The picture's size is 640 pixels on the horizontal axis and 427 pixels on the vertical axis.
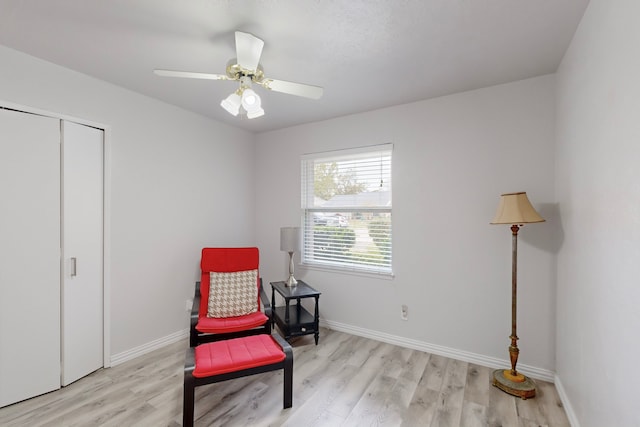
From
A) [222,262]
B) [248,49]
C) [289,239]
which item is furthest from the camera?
[289,239]

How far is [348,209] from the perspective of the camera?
3.54m

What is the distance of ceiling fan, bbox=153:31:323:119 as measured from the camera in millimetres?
1802

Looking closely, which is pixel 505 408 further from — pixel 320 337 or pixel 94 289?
pixel 94 289

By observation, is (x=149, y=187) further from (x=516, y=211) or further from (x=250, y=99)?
(x=516, y=211)

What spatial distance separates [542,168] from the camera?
248 cm

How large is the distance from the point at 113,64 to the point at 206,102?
0.90 m

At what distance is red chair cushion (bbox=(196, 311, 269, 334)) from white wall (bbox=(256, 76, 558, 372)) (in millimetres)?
1110

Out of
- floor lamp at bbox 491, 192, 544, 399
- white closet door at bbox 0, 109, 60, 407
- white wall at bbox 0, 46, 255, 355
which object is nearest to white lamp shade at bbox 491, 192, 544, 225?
floor lamp at bbox 491, 192, 544, 399

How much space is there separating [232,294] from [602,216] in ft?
9.20

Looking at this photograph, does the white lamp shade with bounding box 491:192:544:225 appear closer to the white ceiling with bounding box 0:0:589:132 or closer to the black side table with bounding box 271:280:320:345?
the white ceiling with bounding box 0:0:589:132

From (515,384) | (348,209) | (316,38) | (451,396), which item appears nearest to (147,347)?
(348,209)

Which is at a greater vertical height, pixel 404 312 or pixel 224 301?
pixel 224 301

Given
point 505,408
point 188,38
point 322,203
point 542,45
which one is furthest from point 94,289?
point 542,45

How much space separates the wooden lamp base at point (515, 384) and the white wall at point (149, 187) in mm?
3093
